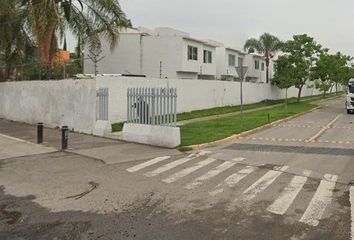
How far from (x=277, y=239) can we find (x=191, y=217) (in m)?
1.62

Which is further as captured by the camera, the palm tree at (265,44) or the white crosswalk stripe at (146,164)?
the palm tree at (265,44)

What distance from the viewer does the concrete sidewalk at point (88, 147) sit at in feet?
48.2

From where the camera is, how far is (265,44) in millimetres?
65688

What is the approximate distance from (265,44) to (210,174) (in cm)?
5631

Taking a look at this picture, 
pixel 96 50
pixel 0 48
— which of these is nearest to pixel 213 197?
pixel 96 50

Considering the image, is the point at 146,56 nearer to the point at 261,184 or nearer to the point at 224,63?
the point at 224,63

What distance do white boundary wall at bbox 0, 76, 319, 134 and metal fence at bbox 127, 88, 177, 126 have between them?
3.37 metres

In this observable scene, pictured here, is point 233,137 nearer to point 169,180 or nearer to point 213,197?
point 169,180

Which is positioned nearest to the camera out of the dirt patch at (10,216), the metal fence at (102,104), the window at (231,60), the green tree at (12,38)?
the dirt patch at (10,216)

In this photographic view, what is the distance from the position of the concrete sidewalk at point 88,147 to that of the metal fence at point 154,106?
3.37 ft

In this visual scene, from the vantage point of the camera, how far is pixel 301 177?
36.8 feet

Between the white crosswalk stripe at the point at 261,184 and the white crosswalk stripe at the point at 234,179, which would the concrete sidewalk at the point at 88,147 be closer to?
the white crosswalk stripe at the point at 234,179

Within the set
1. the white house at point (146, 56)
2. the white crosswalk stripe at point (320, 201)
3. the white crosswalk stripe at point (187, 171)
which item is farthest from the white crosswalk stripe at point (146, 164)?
the white house at point (146, 56)

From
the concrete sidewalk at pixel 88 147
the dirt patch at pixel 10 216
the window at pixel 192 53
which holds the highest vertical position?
the window at pixel 192 53
